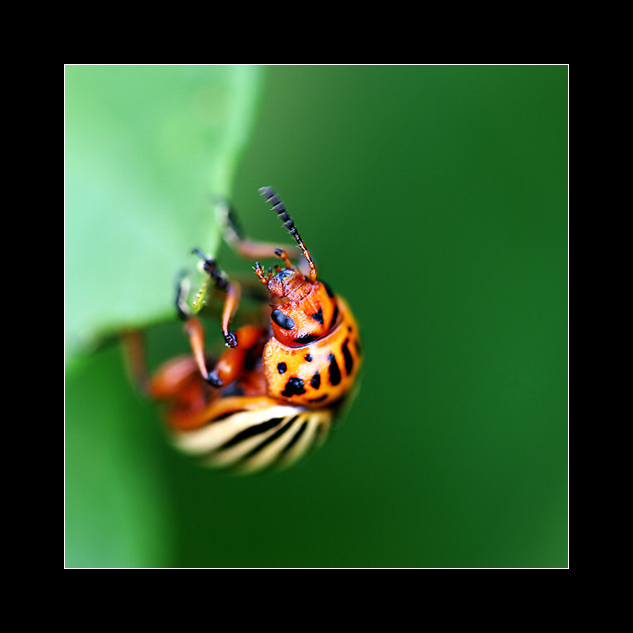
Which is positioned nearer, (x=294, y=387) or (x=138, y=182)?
(x=138, y=182)

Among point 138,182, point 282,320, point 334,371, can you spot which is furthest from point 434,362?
point 138,182

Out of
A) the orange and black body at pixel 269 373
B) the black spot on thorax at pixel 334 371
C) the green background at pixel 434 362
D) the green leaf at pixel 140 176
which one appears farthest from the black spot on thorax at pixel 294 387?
A: the green background at pixel 434 362

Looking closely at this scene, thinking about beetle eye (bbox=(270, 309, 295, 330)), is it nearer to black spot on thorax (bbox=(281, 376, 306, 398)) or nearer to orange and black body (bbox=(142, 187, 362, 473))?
orange and black body (bbox=(142, 187, 362, 473))

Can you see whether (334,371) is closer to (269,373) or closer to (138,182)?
(269,373)

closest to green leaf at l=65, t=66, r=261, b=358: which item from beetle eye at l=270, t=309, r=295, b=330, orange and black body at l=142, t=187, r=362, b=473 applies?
orange and black body at l=142, t=187, r=362, b=473

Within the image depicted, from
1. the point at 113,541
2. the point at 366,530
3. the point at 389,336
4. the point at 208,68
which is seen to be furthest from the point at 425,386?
the point at 208,68

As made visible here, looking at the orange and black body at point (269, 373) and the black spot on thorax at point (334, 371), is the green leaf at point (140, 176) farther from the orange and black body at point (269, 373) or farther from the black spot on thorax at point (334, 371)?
the black spot on thorax at point (334, 371)
